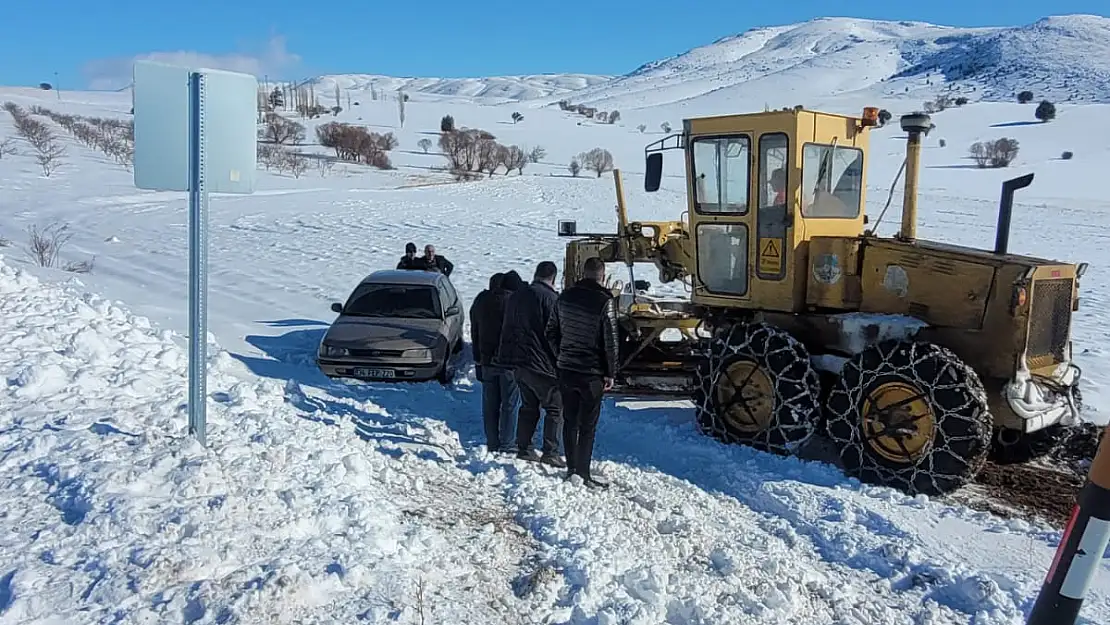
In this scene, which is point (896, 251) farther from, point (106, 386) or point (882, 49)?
point (882, 49)

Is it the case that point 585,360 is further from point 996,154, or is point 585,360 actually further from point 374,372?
point 996,154

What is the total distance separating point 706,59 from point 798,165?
19512cm

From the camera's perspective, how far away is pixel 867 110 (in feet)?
25.1

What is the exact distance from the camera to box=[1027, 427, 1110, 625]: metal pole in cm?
175

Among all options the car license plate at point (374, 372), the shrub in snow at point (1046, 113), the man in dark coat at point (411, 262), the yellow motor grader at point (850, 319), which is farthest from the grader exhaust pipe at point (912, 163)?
the shrub in snow at point (1046, 113)

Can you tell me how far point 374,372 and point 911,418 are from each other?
17.4 feet

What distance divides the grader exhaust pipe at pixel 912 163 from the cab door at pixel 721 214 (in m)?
1.29

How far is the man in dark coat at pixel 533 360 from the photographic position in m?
6.84

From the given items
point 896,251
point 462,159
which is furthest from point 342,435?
point 462,159

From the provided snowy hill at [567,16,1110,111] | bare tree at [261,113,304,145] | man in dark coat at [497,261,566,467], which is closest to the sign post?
man in dark coat at [497,261,566,467]

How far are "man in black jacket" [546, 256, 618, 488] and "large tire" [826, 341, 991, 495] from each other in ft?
6.54

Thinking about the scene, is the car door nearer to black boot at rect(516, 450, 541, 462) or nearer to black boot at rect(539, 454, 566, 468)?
black boot at rect(516, 450, 541, 462)

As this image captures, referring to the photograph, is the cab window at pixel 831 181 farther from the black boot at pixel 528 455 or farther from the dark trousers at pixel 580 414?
the black boot at pixel 528 455

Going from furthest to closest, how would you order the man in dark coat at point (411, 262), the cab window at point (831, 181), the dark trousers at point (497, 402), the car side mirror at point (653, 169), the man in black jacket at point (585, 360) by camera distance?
1. the man in dark coat at point (411, 262)
2. the car side mirror at point (653, 169)
3. the cab window at point (831, 181)
4. the dark trousers at point (497, 402)
5. the man in black jacket at point (585, 360)
